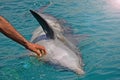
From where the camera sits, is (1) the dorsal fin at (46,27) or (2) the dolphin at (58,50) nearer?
(2) the dolphin at (58,50)

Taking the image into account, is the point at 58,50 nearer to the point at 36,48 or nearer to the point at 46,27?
the point at 46,27

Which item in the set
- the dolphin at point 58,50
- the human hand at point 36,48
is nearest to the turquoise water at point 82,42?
the dolphin at point 58,50

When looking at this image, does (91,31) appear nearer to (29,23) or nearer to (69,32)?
(69,32)

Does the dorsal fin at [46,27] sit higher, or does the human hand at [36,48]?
the dorsal fin at [46,27]

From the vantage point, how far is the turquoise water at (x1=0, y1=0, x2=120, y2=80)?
7211mm

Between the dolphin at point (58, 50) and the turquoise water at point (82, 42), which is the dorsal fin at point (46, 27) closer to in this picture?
the dolphin at point (58, 50)

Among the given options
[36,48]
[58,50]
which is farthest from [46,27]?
[36,48]

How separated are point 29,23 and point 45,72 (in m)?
4.49

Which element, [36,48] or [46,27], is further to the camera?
[46,27]

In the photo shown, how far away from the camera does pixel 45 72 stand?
7.24 m

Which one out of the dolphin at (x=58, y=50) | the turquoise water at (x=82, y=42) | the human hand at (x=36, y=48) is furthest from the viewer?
the turquoise water at (x=82, y=42)

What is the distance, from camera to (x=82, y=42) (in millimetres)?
9086

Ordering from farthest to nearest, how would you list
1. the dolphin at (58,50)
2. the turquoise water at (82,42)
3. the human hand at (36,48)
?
the turquoise water at (82,42), the dolphin at (58,50), the human hand at (36,48)

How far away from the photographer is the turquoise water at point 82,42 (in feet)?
23.7
